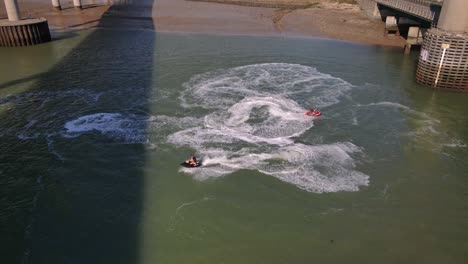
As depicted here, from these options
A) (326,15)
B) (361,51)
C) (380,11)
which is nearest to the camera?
(361,51)

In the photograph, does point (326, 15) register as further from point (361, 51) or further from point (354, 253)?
point (354, 253)

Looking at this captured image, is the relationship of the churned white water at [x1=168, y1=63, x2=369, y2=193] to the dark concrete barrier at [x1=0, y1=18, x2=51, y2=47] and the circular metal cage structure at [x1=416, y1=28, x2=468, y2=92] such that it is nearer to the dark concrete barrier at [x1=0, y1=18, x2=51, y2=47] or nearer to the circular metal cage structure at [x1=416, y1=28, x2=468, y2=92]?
the circular metal cage structure at [x1=416, y1=28, x2=468, y2=92]

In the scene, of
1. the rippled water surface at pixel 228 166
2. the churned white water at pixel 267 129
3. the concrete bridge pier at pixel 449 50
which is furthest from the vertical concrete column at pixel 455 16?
the churned white water at pixel 267 129

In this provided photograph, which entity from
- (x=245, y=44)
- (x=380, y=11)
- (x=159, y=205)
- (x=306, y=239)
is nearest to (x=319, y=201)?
(x=306, y=239)

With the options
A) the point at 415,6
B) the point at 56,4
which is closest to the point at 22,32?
the point at 56,4

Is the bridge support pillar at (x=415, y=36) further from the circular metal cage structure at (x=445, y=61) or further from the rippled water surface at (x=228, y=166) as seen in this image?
the rippled water surface at (x=228, y=166)

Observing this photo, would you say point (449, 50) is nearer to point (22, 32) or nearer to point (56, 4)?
point (22, 32)
